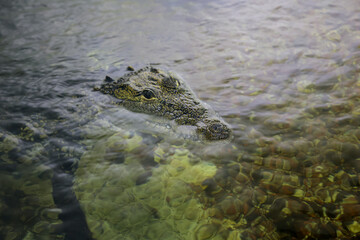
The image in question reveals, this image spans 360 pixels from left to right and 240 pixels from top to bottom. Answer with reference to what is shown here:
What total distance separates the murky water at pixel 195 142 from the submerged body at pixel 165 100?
0.19 m

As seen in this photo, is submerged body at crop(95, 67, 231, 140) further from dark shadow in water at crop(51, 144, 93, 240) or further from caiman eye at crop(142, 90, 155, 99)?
dark shadow in water at crop(51, 144, 93, 240)

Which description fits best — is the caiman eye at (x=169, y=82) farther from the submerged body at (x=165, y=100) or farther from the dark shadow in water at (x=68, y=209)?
the dark shadow in water at (x=68, y=209)

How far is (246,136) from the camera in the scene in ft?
11.3

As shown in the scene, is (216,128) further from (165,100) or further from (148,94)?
(148,94)

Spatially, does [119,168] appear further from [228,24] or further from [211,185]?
[228,24]

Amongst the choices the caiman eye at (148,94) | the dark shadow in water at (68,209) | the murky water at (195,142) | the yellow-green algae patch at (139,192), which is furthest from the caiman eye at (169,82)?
the dark shadow in water at (68,209)

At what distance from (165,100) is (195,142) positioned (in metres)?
0.94

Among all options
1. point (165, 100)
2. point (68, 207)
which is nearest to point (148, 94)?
point (165, 100)

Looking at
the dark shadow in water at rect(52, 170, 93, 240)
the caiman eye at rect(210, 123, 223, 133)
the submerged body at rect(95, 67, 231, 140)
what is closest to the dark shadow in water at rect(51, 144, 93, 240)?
the dark shadow in water at rect(52, 170, 93, 240)

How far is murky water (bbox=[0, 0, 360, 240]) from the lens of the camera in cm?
243

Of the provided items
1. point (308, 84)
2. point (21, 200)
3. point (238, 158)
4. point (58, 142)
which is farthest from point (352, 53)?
point (21, 200)

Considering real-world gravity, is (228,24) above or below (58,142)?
above

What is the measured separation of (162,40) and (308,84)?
3.95 metres

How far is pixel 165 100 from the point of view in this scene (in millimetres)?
3914
